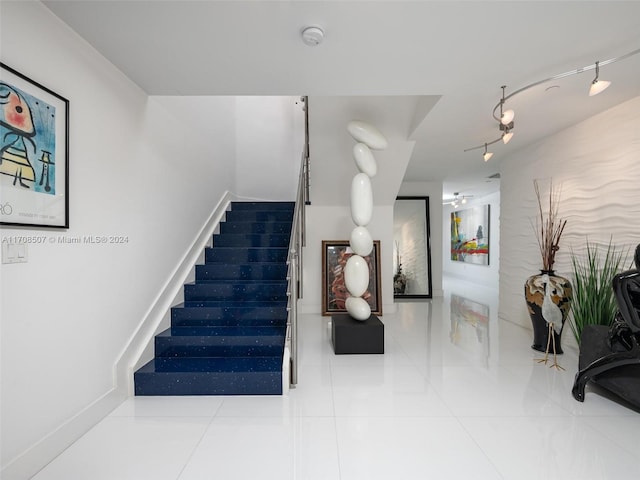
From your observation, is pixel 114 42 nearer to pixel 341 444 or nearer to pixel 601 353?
pixel 341 444

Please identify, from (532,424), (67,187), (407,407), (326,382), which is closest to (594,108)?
(532,424)

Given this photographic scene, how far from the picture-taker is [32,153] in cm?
168

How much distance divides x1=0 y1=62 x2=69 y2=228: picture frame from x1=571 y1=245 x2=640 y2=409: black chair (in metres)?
3.60

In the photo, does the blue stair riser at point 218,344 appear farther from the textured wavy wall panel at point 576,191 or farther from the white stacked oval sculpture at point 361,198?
the textured wavy wall panel at point 576,191

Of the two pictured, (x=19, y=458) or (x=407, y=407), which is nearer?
(x=19, y=458)

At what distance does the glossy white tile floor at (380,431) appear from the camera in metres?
1.71

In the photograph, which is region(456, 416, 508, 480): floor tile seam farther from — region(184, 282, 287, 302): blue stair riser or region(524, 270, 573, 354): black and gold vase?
region(184, 282, 287, 302): blue stair riser

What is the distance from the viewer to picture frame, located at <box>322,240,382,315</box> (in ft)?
17.3

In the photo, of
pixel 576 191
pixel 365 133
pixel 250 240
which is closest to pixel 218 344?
pixel 250 240

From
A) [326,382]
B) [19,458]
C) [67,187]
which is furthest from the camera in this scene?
[326,382]

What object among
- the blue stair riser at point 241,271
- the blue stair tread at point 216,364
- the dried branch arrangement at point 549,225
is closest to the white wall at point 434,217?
the dried branch arrangement at point 549,225

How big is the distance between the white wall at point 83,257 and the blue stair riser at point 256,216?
1437 mm

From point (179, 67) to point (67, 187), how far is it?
1139 millimetres

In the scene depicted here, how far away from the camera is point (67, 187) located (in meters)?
1.90
